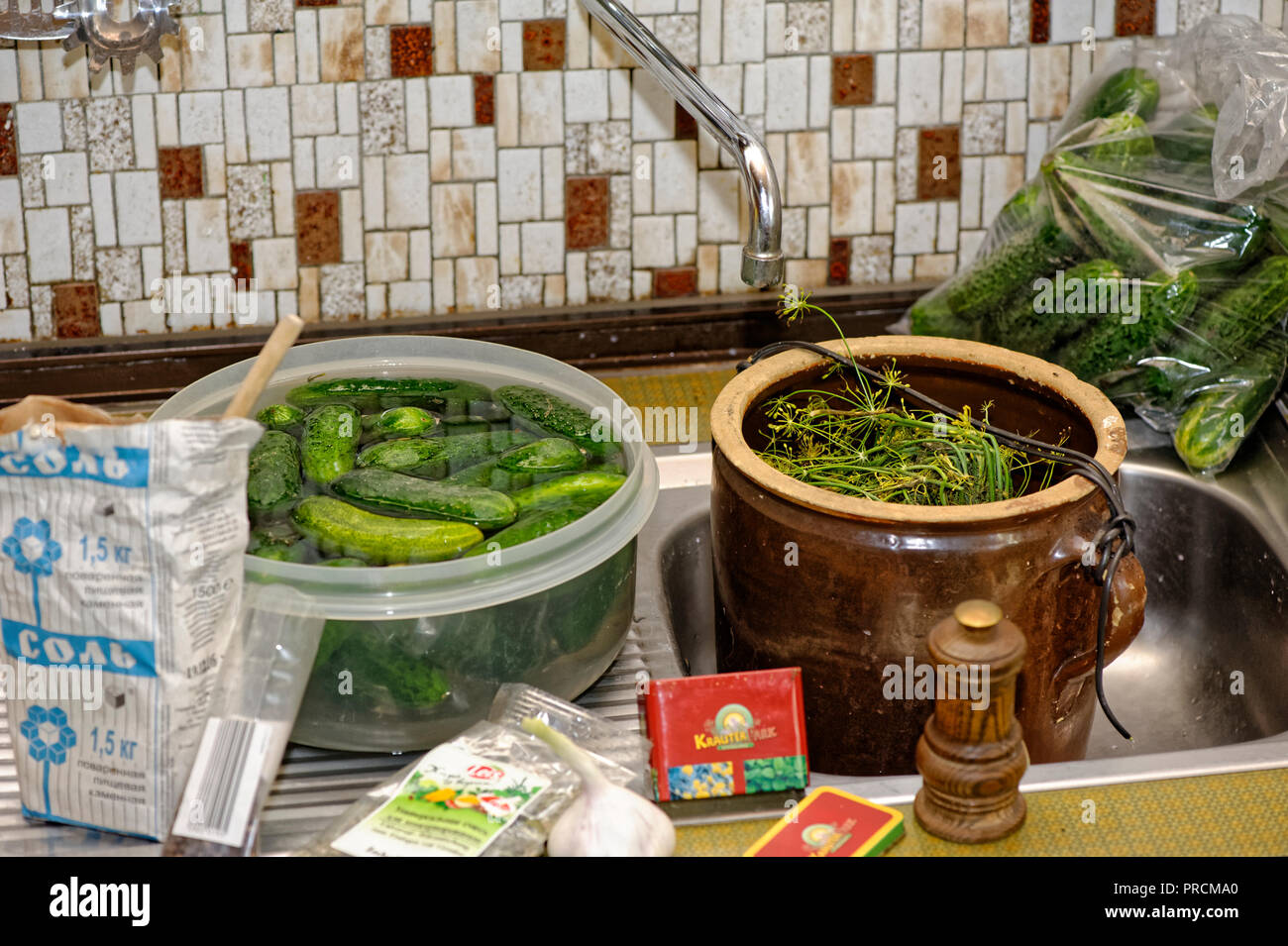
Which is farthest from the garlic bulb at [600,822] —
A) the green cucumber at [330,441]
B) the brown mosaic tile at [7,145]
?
the brown mosaic tile at [7,145]

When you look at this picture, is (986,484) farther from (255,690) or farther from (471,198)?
(471,198)

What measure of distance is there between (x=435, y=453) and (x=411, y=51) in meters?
0.63

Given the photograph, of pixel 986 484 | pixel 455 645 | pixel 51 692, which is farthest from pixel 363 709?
pixel 986 484

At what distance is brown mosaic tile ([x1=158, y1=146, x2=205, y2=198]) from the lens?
66.0 inches

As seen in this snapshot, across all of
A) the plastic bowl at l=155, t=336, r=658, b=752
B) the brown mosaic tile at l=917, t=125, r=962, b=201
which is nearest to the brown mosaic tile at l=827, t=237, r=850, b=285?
the brown mosaic tile at l=917, t=125, r=962, b=201

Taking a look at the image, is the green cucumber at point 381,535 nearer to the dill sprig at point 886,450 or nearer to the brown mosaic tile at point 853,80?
the dill sprig at point 886,450

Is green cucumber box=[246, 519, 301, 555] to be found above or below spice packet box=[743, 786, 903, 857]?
above

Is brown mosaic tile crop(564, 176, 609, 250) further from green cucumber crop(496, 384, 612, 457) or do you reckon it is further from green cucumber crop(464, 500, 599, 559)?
green cucumber crop(464, 500, 599, 559)

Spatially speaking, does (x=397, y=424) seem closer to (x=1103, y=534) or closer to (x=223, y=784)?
(x=223, y=784)

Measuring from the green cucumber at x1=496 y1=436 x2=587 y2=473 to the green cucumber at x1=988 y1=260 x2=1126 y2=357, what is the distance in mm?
609

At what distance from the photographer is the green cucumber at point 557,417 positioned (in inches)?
51.6

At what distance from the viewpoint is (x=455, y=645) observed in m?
1.14

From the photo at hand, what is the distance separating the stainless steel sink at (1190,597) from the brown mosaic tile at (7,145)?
86cm

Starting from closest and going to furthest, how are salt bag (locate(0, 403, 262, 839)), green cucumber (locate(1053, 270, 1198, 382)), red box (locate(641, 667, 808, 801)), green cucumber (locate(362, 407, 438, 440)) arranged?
1. salt bag (locate(0, 403, 262, 839))
2. red box (locate(641, 667, 808, 801))
3. green cucumber (locate(362, 407, 438, 440))
4. green cucumber (locate(1053, 270, 1198, 382))
